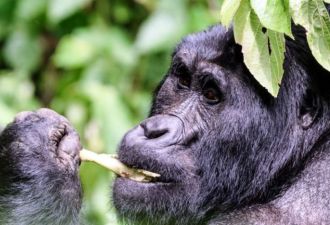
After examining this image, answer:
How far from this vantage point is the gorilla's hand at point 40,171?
3.13 meters

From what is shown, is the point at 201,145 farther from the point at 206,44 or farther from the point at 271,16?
the point at 271,16

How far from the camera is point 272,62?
107 inches

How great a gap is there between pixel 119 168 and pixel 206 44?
49 centimetres

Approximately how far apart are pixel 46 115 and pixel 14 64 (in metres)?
3.21

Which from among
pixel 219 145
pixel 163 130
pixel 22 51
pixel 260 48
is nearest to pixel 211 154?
pixel 219 145

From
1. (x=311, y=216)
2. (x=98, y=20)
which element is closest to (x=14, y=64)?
(x=98, y=20)

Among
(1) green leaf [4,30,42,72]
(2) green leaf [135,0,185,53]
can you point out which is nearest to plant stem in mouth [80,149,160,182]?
(2) green leaf [135,0,185,53]

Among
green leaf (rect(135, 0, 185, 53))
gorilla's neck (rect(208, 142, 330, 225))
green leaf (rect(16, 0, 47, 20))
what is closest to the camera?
gorilla's neck (rect(208, 142, 330, 225))

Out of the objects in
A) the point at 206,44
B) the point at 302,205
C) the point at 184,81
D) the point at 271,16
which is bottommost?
the point at 302,205

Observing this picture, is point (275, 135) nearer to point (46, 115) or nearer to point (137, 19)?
point (46, 115)

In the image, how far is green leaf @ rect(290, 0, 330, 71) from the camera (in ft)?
8.52

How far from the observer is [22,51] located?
6344mm

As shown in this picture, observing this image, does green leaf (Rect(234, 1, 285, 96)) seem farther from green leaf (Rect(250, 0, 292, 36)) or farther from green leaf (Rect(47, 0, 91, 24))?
green leaf (Rect(47, 0, 91, 24))

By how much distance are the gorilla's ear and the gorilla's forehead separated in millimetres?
296
